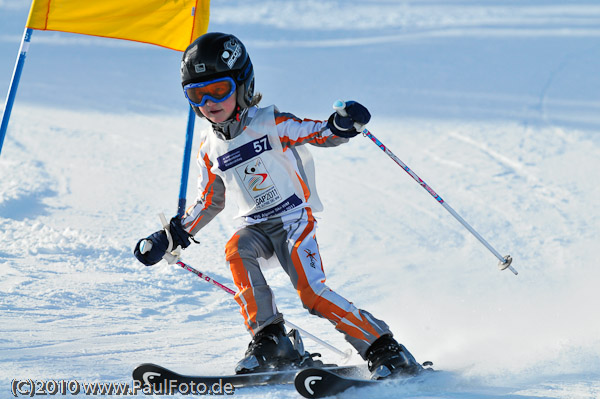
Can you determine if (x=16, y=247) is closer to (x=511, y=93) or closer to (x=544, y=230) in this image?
(x=544, y=230)

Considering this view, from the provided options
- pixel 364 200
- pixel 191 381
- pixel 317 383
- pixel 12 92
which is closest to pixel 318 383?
pixel 317 383

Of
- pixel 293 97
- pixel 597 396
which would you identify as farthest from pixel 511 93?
pixel 597 396

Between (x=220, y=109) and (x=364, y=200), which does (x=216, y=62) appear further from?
(x=364, y=200)

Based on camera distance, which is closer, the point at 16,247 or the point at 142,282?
the point at 142,282

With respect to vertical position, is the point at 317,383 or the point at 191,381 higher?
the point at 191,381

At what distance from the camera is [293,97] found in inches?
400

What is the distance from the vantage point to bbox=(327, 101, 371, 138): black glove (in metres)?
3.32

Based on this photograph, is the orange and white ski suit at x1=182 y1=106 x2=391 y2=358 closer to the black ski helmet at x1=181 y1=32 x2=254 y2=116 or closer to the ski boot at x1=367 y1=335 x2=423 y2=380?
the ski boot at x1=367 y1=335 x2=423 y2=380

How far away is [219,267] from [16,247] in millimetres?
1599

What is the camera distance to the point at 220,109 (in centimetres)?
342

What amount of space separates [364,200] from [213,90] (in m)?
4.01

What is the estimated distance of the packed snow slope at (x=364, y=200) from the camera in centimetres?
412

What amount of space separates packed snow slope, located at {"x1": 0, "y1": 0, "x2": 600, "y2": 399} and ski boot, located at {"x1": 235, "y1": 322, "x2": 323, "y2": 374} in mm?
198

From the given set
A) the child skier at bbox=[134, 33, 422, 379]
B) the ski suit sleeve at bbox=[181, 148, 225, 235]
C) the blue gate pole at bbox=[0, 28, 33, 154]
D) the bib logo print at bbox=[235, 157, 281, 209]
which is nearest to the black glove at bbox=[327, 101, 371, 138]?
the child skier at bbox=[134, 33, 422, 379]
